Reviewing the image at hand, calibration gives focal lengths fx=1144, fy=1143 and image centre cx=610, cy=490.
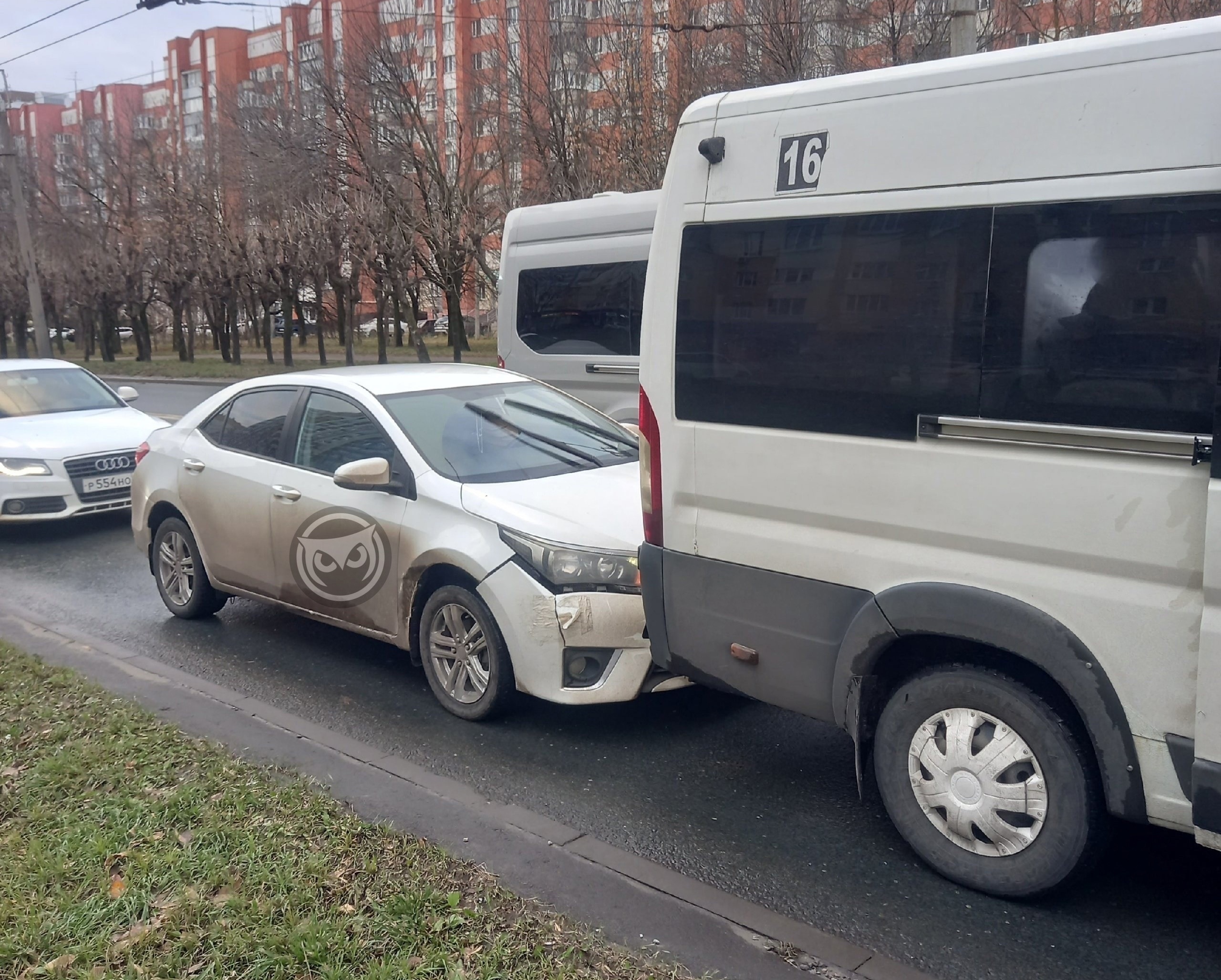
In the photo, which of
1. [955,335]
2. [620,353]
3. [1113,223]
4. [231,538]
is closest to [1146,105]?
[1113,223]

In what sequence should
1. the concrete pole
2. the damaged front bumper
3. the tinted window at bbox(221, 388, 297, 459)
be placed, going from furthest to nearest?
1. the concrete pole
2. the tinted window at bbox(221, 388, 297, 459)
3. the damaged front bumper

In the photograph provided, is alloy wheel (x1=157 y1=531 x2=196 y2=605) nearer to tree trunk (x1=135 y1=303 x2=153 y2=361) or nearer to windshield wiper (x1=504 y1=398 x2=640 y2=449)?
windshield wiper (x1=504 y1=398 x2=640 y2=449)

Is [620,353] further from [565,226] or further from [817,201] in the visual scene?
[817,201]

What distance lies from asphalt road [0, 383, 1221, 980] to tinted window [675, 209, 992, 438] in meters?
1.51

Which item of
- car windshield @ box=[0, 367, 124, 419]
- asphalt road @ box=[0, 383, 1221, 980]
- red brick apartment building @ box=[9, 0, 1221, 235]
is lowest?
asphalt road @ box=[0, 383, 1221, 980]

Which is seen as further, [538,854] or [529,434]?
[529,434]

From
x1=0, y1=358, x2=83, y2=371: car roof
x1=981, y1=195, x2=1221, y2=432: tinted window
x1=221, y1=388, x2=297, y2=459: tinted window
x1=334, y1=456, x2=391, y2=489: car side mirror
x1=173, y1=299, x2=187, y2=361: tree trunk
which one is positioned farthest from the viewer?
x1=173, y1=299, x2=187, y2=361: tree trunk

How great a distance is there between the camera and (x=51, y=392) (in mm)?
11453

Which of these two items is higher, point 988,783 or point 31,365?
point 31,365

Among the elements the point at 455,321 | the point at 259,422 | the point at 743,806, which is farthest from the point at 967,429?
the point at 455,321

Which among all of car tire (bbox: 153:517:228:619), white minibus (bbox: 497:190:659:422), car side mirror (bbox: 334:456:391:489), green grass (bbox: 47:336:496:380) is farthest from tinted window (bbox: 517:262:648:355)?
green grass (bbox: 47:336:496:380)

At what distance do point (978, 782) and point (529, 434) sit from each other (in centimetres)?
323

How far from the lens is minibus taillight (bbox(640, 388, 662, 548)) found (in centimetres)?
429

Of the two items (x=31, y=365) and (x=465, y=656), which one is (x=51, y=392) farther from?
(x=465, y=656)
